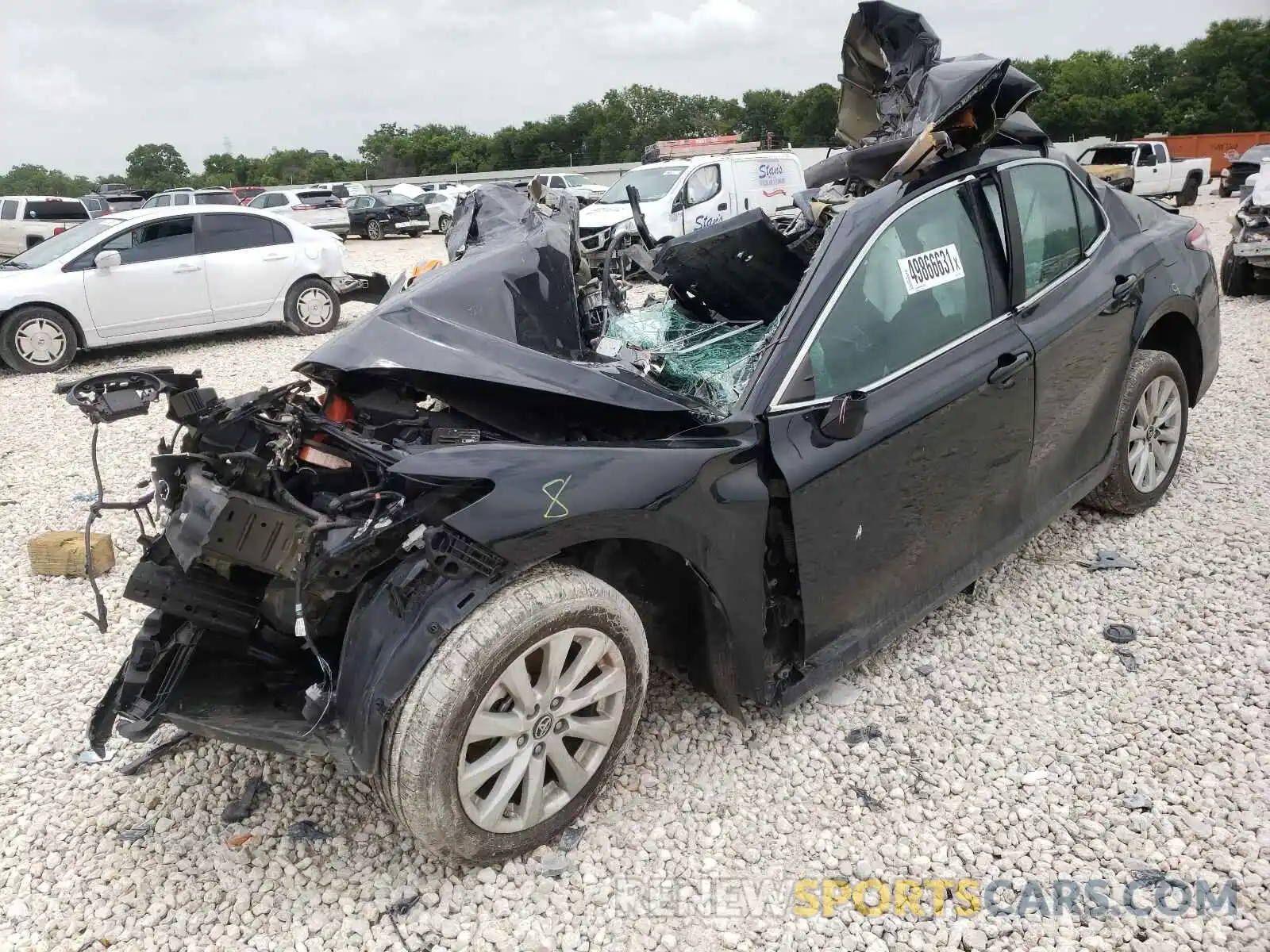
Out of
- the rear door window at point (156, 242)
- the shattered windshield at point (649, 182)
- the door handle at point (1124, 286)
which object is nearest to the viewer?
the door handle at point (1124, 286)

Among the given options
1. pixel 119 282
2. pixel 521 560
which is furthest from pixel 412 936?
pixel 119 282

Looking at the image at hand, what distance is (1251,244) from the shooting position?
9.10 meters

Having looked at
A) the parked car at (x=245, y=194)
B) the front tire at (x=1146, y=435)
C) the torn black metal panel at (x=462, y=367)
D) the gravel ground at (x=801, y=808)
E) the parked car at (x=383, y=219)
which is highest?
the parked car at (x=245, y=194)

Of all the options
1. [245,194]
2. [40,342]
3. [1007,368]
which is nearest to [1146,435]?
[1007,368]

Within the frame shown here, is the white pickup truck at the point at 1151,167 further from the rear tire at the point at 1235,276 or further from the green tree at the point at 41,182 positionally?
the green tree at the point at 41,182

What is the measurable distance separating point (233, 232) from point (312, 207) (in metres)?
15.9

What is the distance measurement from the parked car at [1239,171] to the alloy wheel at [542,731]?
2668cm

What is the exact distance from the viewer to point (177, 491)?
2.48m

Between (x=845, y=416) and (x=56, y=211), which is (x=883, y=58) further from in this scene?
(x=56, y=211)

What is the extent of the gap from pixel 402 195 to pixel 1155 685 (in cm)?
2872

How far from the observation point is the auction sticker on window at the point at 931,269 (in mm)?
2857

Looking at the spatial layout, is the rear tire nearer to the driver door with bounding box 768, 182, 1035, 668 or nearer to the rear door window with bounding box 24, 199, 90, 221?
the driver door with bounding box 768, 182, 1035, 668

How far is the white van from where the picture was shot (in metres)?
14.0

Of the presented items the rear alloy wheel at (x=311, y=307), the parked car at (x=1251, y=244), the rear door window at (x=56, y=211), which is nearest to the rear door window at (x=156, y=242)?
the rear alloy wheel at (x=311, y=307)
